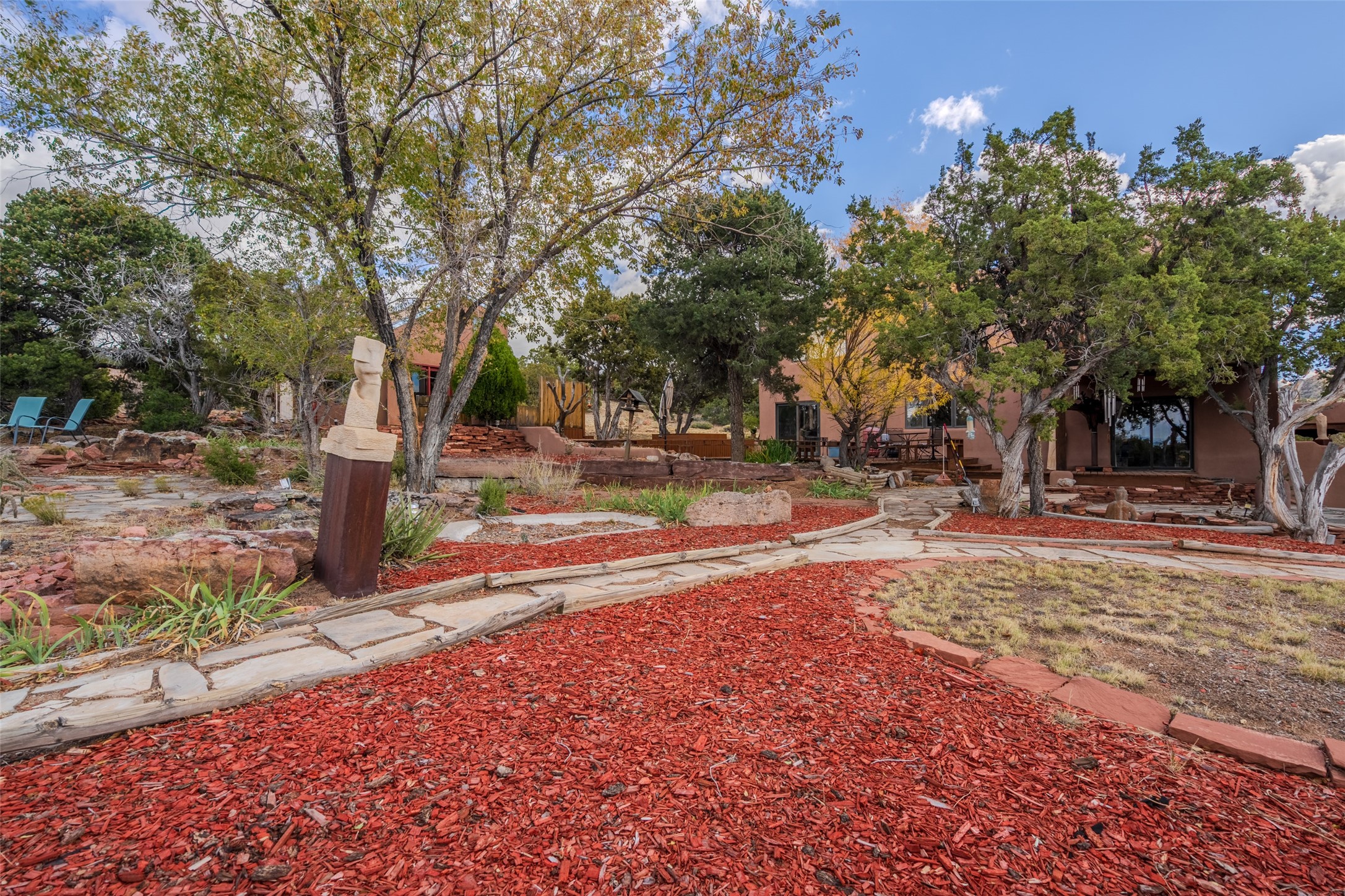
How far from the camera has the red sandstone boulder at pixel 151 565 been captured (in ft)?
8.90

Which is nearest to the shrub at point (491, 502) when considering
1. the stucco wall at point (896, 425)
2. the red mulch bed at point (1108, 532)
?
the red mulch bed at point (1108, 532)

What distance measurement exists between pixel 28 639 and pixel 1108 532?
9069mm

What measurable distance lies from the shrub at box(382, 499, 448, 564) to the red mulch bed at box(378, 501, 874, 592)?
15 cm

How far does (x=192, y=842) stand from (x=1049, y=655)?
318 cm

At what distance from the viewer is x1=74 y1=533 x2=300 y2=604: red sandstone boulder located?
2.71m

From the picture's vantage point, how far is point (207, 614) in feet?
8.57

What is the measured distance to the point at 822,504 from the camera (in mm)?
8914

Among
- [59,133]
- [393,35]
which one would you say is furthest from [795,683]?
[59,133]

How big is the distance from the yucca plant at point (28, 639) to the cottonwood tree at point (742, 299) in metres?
11.6

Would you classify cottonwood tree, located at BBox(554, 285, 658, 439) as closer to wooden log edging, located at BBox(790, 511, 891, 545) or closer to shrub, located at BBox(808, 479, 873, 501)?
shrub, located at BBox(808, 479, 873, 501)

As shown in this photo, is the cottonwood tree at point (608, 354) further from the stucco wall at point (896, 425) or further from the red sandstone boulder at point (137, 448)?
the red sandstone boulder at point (137, 448)

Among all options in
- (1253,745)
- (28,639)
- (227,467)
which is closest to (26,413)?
(227,467)

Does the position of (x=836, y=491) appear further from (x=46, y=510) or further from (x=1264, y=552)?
(x=46, y=510)

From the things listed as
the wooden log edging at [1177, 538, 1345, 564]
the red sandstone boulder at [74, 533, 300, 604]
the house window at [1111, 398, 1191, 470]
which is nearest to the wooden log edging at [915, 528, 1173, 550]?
the wooden log edging at [1177, 538, 1345, 564]
